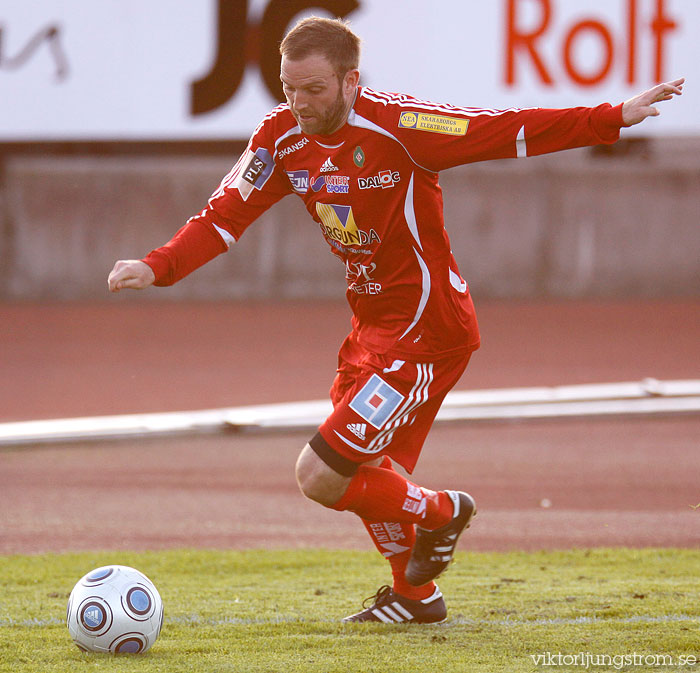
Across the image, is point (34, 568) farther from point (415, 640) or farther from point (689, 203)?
point (689, 203)

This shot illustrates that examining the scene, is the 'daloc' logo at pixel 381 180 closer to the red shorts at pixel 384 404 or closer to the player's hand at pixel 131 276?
the red shorts at pixel 384 404

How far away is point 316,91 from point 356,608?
6.86ft

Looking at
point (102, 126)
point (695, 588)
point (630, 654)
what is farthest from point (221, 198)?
point (102, 126)

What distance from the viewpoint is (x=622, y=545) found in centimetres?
646

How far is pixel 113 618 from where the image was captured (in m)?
4.07

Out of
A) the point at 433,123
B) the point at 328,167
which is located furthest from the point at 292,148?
the point at 433,123

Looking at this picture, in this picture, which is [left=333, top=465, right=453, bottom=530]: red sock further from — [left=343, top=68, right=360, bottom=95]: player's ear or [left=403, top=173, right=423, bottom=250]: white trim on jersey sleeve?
[left=343, top=68, right=360, bottom=95]: player's ear

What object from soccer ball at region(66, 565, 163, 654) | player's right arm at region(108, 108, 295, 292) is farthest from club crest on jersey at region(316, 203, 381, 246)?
soccer ball at region(66, 565, 163, 654)

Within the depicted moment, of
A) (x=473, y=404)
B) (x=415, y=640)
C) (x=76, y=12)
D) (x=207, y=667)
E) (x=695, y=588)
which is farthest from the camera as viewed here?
(x=76, y=12)

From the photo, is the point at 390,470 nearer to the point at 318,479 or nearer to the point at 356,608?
the point at 318,479

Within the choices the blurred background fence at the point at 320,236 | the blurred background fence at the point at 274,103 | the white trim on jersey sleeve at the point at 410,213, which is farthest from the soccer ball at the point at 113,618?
the blurred background fence at the point at 320,236

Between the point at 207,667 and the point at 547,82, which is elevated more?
the point at 547,82

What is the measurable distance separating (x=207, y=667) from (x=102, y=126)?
50.5 ft

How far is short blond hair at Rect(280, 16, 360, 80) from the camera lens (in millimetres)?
4098
